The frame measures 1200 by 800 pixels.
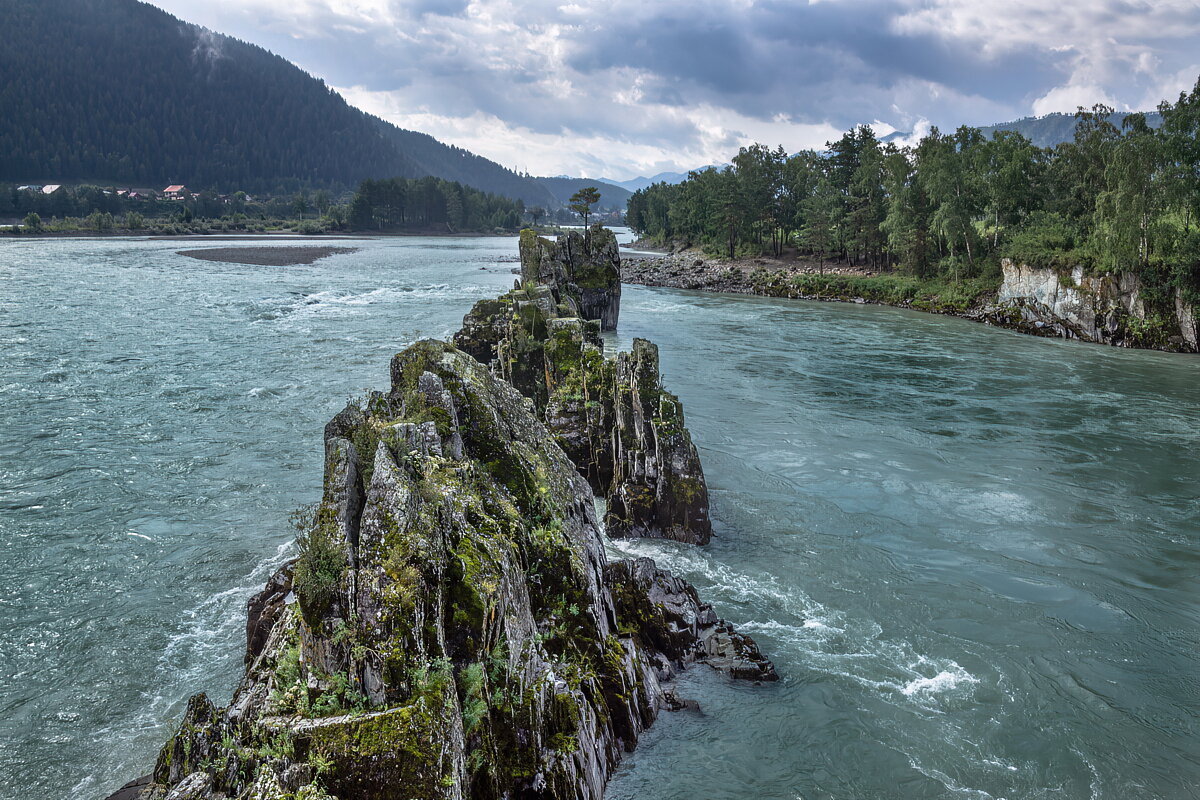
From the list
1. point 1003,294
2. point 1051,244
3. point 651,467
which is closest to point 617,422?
point 651,467

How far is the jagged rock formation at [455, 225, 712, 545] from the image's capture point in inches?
789

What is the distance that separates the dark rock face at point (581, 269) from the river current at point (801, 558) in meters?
14.4

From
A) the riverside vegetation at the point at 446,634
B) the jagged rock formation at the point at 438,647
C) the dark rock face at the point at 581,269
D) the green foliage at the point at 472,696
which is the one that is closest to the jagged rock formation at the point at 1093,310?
the dark rock face at the point at 581,269

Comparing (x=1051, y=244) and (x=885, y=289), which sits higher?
(x=1051, y=244)

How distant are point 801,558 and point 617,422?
702 centimetres

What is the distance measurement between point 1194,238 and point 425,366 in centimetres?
5789

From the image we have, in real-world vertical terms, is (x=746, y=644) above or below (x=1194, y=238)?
below

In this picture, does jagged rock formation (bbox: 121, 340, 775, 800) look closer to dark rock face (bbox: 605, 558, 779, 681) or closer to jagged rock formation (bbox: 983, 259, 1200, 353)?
dark rock face (bbox: 605, 558, 779, 681)

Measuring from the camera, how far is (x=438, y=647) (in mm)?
8461

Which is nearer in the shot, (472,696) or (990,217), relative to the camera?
(472,696)

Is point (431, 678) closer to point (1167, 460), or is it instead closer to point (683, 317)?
point (1167, 460)

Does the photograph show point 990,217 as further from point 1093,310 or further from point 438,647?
point 438,647

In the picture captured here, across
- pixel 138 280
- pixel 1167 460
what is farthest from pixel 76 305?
pixel 1167 460

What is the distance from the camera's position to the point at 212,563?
17469mm
